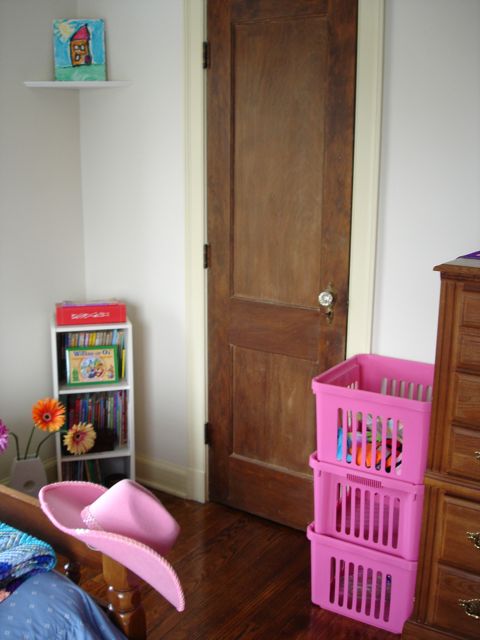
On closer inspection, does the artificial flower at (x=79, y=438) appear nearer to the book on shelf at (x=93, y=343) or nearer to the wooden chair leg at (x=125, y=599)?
the book on shelf at (x=93, y=343)

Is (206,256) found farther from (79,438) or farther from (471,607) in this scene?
(471,607)

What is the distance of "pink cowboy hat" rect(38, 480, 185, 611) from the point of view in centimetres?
146

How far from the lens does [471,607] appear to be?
216cm

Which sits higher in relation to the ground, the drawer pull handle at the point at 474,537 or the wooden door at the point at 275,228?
the wooden door at the point at 275,228

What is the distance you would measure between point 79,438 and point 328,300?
122 centimetres

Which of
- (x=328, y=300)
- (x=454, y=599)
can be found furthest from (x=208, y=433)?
(x=454, y=599)

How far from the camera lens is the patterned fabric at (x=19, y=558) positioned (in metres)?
1.65

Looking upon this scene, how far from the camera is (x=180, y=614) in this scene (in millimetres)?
2555

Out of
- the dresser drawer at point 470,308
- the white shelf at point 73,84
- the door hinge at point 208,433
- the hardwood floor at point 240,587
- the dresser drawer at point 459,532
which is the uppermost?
the white shelf at point 73,84

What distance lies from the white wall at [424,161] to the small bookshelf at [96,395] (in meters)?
1.17

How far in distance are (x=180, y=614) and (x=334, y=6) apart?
7.15 feet

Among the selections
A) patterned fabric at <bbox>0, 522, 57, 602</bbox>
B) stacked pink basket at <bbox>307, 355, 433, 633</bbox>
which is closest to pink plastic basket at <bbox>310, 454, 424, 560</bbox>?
stacked pink basket at <bbox>307, 355, 433, 633</bbox>

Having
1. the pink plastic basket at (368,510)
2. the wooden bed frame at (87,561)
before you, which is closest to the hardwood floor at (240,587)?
the pink plastic basket at (368,510)

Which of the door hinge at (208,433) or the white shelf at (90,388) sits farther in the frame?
the door hinge at (208,433)
